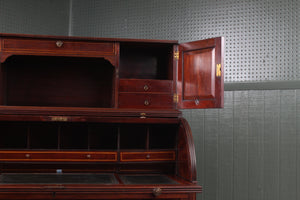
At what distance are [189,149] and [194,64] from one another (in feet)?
2.40

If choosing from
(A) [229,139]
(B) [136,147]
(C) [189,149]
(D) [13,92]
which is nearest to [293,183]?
(A) [229,139]

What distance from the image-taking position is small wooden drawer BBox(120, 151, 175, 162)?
131 inches

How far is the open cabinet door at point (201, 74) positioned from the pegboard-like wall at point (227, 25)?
1018mm

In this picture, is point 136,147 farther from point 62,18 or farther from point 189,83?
point 62,18

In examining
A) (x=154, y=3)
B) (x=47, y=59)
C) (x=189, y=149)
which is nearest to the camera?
(x=189, y=149)

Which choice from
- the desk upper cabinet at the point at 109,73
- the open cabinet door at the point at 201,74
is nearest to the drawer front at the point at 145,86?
the desk upper cabinet at the point at 109,73

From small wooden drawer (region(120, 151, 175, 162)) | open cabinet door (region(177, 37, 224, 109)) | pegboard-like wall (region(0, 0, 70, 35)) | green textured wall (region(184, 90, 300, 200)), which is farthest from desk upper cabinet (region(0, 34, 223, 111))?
green textured wall (region(184, 90, 300, 200))

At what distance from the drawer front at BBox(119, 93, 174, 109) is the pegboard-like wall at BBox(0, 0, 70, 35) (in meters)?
1.63

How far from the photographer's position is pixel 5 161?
3.21 meters

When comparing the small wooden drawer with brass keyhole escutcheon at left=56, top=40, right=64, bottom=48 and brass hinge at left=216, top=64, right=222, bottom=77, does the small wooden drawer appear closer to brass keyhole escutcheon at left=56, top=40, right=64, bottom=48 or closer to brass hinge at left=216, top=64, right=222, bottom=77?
brass hinge at left=216, top=64, right=222, bottom=77

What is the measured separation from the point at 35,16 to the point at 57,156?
1.86 meters

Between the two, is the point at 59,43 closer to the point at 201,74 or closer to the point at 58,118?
the point at 58,118

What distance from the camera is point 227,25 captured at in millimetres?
4160

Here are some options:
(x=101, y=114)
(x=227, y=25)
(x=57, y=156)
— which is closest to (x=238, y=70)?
(x=227, y=25)
